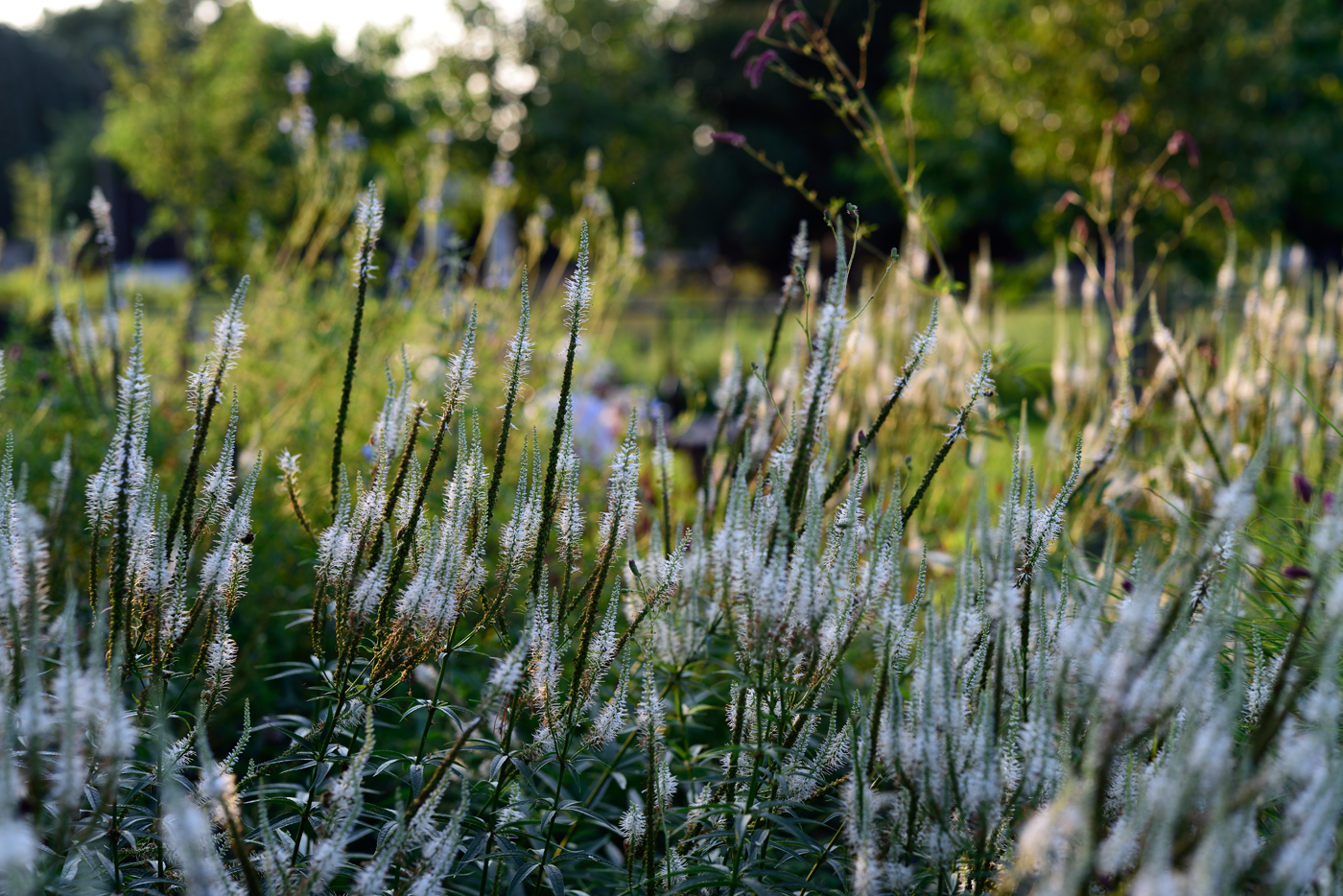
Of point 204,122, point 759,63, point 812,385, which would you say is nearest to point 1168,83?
point 759,63

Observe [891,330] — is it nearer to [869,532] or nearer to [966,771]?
[869,532]

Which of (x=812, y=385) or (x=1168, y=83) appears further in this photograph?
(x=1168, y=83)

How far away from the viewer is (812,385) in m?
1.53

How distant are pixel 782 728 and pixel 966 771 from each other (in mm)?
388

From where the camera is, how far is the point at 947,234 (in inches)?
743

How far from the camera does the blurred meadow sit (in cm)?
166

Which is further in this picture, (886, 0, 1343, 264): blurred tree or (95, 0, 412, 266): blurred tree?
(95, 0, 412, 266): blurred tree

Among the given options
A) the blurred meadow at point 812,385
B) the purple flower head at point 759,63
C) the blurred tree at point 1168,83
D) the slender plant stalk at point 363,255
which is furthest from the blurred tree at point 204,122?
the slender plant stalk at point 363,255

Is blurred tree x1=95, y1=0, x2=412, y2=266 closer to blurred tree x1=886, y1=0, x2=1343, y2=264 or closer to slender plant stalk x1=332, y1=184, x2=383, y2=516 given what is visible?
blurred tree x1=886, y1=0, x2=1343, y2=264

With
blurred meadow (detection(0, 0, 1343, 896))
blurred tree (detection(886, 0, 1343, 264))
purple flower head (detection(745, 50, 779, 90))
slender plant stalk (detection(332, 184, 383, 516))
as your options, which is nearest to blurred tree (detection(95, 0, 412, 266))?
blurred meadow (detection(0, 0, 1343, 896))

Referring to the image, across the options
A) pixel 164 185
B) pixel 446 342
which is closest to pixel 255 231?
pixel 446 342

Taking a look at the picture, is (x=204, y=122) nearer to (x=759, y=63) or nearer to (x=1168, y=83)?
(x=759, y=63)

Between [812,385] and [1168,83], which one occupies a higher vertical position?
Answer: [1168,83]

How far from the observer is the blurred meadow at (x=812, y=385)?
1661mm
